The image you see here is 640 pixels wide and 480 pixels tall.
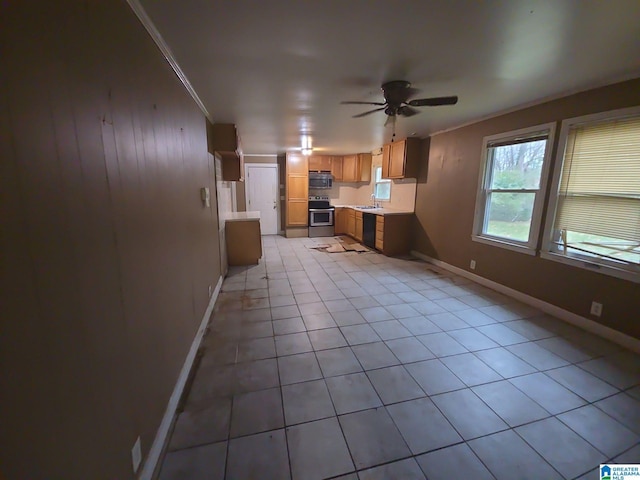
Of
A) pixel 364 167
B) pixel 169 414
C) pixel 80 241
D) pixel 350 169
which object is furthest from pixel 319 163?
pixel 80 241

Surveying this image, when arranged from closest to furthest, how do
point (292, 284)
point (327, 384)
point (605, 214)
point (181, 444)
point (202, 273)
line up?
point (181, 444)
point (327, 384)
point (605, 214)
point (202, 273)
point (292, 284)

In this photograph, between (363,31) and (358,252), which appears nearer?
(363,31)

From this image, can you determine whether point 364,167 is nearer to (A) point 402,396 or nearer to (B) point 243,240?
(B) point 243,240

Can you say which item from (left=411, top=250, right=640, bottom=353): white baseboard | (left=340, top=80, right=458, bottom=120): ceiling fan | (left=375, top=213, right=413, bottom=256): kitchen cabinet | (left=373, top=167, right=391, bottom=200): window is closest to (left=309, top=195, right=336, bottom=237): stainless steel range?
(left=373, top=167, right=391, bottom=200): window

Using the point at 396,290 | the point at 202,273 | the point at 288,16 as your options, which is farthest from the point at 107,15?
the point at 396,290

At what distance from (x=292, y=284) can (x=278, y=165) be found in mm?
4462

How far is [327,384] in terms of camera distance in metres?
1.90

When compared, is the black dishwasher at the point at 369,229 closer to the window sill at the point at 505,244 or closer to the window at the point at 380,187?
the window at the point at 380,187

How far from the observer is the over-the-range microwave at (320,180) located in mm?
7238

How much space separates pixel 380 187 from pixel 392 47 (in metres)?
5.19

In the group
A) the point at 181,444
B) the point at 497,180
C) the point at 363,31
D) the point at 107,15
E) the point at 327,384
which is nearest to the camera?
the point at 107,15

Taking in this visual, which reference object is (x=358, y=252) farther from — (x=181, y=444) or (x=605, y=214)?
(x=181, y=444)

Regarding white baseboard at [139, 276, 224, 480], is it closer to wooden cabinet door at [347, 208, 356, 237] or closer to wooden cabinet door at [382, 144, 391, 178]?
wooden cabinet door at [382, 144, 391, 178]

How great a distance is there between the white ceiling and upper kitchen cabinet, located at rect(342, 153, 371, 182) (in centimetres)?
422
